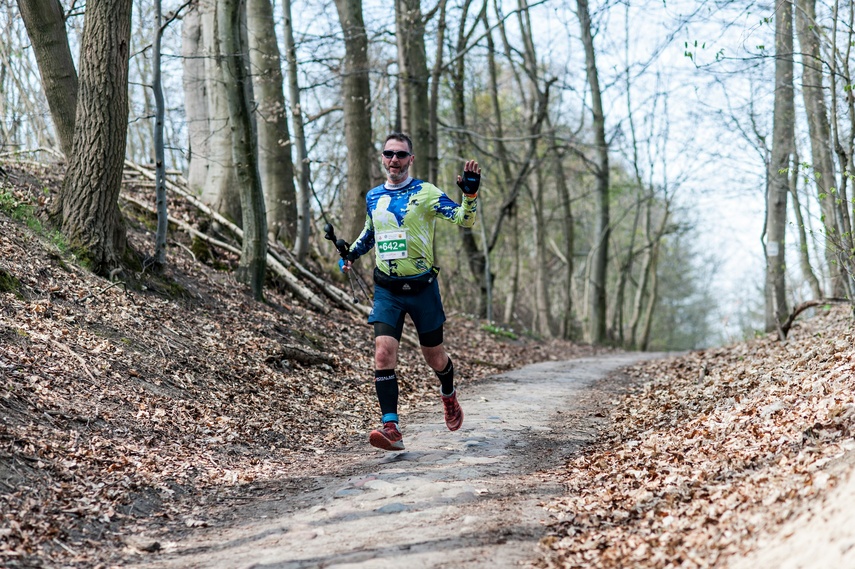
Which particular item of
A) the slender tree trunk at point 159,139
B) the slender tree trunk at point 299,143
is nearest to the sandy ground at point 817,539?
the slender tree trunk at point 159,139

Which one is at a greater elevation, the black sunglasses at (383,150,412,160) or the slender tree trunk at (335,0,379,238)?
the slender tree trunk at (335,0,379,238)

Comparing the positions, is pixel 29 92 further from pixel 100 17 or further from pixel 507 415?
pixel 507 415

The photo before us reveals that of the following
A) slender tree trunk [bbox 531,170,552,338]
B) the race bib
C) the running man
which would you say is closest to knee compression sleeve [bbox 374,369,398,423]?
the running man

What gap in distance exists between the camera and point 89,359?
6.79 metres

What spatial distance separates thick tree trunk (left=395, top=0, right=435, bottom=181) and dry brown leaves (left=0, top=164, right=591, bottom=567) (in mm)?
6211

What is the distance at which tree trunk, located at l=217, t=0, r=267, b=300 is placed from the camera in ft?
34.0

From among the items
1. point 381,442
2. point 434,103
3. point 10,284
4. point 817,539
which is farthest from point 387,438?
point 434,103

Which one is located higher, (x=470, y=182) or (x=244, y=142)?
(x=244, y=142)

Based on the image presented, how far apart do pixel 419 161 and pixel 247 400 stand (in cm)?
960

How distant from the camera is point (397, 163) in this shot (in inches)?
254

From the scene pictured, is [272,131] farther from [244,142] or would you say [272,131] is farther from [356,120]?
[244,142]

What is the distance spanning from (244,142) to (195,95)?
4.37 meters

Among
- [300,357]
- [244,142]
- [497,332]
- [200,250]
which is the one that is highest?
[244,142]

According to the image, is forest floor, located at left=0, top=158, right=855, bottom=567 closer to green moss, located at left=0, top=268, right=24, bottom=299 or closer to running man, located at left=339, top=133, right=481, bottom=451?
green moss, located at left=0, top=268, right=24, bottom=299
